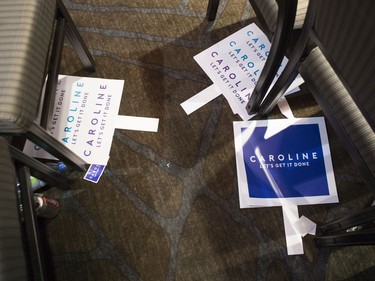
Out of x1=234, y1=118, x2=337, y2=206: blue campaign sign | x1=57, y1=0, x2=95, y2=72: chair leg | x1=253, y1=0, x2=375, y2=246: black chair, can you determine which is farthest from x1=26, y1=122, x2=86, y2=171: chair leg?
x1=253, y1=0, x2=375, y2=246: black chair

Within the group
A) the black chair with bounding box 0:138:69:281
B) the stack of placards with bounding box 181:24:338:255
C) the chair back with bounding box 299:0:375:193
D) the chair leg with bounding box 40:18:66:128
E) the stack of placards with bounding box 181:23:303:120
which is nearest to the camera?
the chair back with bounding box 299:0:375:193

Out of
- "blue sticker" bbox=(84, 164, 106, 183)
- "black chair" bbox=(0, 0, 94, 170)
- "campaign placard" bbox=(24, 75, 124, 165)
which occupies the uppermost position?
"black chair" bbox=(0, 0, 94, 170)

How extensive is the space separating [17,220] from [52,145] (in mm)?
268

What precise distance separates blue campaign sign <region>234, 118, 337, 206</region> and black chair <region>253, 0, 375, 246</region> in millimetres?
155

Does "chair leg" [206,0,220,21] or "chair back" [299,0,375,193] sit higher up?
"chair back" [299,0,375,193]

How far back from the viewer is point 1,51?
76 cm

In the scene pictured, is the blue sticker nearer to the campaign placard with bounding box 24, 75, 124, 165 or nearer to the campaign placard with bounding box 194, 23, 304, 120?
the campaign placard with bounding box 24, 75, 124, 165

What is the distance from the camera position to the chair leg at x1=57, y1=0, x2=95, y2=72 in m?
0.98

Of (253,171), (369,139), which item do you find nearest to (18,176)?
(253,171)

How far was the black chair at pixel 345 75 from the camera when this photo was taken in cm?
53

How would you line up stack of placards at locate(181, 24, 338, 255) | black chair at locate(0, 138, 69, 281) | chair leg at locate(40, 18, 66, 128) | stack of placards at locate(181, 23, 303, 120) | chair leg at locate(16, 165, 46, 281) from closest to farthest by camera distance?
black chair at locate(0, 138, 69, 281), chair leg at locate(16, 165, 46, 281), chair leg at locate(40, 18, 66, 128), stack of placards at locate(181, 24, 338, 255), stack of placards at locate(181, 23, 303, 120)

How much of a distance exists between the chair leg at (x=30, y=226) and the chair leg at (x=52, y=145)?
3.3 inches

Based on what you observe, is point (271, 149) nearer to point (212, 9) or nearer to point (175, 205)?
point (175, 205)

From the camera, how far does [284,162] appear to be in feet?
3.67
